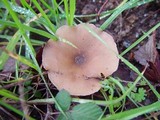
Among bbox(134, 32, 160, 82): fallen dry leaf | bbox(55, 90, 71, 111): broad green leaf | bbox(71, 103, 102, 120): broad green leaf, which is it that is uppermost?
bbox(134, 32, 160, 82): fallen dry leaf

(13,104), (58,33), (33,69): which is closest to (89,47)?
(58,33)

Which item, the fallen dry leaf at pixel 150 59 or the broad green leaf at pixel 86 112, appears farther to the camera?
the fallen dry leaf at pixel 150 59

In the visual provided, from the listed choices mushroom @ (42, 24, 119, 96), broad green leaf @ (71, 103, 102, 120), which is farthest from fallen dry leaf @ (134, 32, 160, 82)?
broad green leaf @ (71, 103, 102, 120)

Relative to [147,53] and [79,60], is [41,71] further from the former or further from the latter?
[147,53]

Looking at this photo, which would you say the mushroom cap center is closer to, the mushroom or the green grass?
the mushroom

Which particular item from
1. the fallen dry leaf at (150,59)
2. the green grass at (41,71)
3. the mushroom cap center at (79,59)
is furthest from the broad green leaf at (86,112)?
the fallen dry leaf at (150,59)

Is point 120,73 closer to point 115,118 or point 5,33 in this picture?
point 115,118

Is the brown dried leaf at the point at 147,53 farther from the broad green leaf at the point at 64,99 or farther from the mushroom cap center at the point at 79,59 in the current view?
the broad green leaf at the point at 64,99
